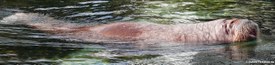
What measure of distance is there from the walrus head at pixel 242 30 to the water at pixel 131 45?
0.37ft

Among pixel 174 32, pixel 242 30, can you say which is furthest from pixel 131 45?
pixel 242 30

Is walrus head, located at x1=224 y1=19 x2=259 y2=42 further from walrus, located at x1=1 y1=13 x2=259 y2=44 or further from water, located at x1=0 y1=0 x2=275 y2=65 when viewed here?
water, located at x1=0 y1=0 x2=275 y2=65

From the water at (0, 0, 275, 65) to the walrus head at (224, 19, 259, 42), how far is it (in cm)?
11

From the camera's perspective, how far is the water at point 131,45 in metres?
7.59

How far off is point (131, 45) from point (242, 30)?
176 cm

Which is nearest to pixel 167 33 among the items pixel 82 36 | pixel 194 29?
pixel 194 29

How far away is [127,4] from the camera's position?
14.6 m

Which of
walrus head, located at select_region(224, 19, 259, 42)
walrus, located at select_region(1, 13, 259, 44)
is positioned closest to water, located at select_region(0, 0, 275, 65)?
walrus head, located at select_region(224, 19, 259, 42)

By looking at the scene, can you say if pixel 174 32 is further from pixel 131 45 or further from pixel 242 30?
pixel 242 30

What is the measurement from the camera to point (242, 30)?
8930 mm

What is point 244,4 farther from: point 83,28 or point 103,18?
point 83,28

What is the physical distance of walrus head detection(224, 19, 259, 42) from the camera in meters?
8.93

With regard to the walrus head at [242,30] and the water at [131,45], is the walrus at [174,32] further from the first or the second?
the water at [131,45]

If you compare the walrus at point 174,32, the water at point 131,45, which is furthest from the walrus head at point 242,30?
the water at point 131,45
